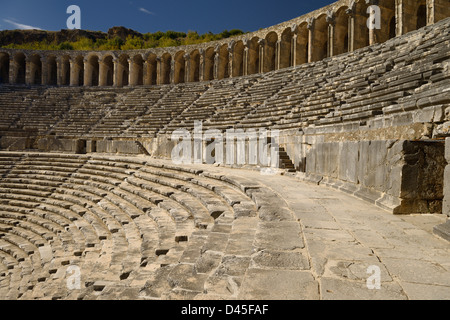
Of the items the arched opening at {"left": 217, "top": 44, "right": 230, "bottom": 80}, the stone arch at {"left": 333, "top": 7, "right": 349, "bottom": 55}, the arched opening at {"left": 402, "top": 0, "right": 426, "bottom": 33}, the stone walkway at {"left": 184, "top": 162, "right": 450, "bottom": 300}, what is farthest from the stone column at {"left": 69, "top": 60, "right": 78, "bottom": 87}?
the stone walkway at {"left": 184, "top": 162, "right": 450, "bottom": 300}

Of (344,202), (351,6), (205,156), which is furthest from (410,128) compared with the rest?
(351,6)

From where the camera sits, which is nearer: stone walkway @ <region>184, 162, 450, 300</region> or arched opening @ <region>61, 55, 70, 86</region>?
stone walkway @ <region>184, 162, 450, 300</region>

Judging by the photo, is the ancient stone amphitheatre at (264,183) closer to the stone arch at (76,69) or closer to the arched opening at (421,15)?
the arched opening at (421,15)

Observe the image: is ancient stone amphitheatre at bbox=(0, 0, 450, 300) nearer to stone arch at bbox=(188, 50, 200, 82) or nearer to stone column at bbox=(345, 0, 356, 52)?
stone column at bbox=(345, 0, 356, 52)

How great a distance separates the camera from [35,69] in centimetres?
2788

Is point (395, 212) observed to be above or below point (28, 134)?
below

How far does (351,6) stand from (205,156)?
39.8ft

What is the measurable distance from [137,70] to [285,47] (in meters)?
13.9

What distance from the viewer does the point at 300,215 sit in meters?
3.60

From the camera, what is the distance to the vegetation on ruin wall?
34.2 metres

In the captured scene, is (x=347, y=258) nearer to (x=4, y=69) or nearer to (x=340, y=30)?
(x=340, y=30)

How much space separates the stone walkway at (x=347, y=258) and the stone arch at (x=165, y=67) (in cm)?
2463

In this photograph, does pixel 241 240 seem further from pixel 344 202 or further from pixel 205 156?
pixel 205 156

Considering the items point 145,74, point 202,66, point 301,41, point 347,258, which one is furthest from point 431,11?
point 145,74
